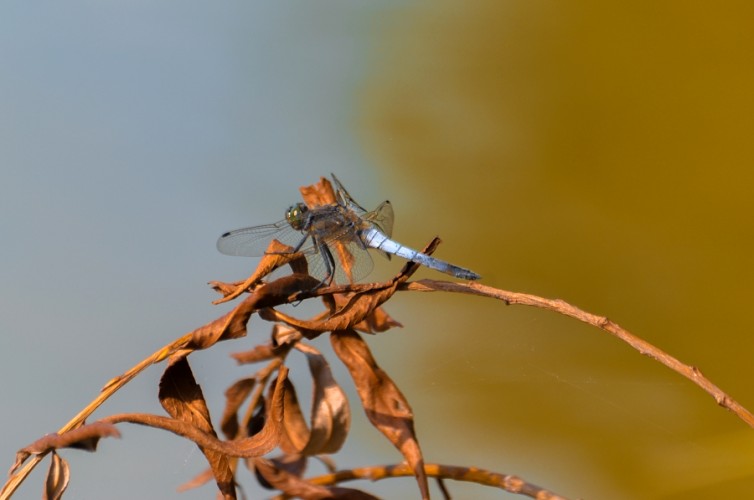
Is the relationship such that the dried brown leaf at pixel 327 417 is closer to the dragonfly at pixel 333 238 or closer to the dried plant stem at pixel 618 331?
the dried plant stem at pixel 618 331

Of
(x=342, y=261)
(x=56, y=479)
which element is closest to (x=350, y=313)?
(x=56, y=479)

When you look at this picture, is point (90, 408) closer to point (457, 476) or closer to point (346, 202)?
point (457, 476)

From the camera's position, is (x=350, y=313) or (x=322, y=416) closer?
(x=350, y=313)

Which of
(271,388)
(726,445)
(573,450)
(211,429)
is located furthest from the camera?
(573,450)

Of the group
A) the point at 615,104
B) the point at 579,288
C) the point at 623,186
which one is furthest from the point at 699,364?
the point at 615,104

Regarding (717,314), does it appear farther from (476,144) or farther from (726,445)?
(476,144)

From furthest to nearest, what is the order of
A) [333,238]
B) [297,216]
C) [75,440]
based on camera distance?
[297,216]
[333,238]
[75,440]
